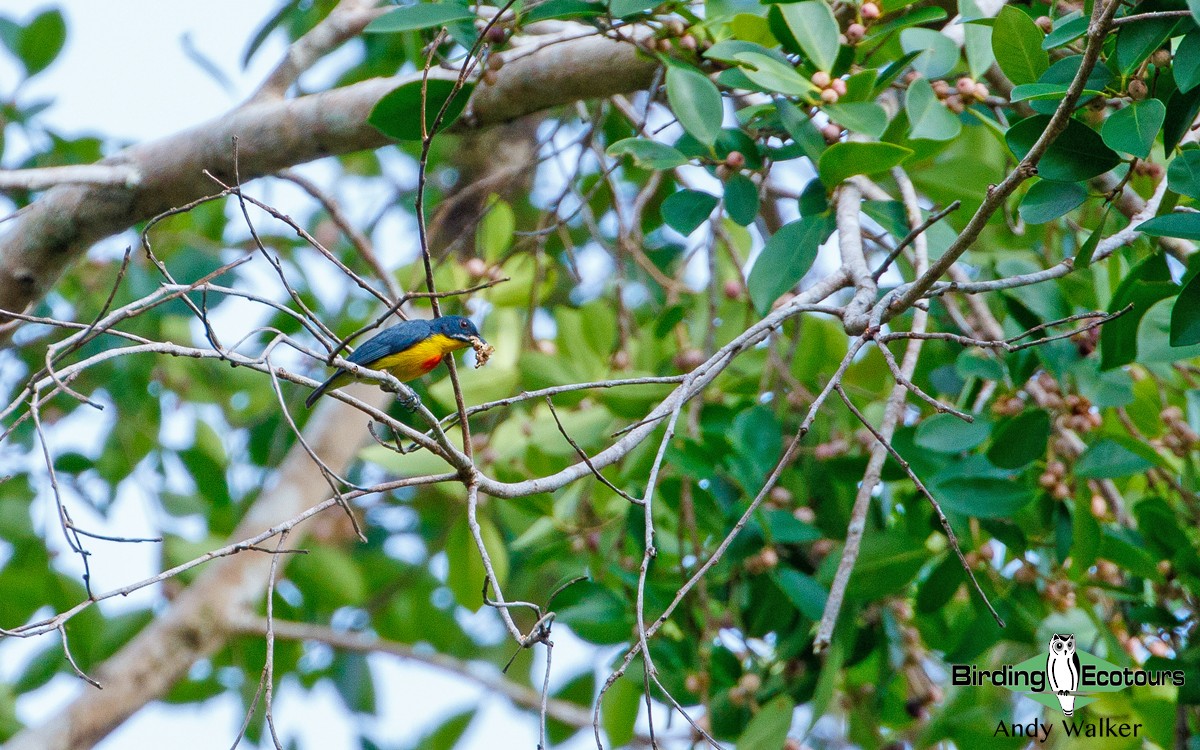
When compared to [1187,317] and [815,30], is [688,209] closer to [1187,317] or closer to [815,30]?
[815,30]

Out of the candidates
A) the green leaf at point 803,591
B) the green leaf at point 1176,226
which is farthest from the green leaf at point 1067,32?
the green leaf at point 803,591

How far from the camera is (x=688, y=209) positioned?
2.71 metres

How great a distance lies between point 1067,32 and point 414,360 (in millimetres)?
2383

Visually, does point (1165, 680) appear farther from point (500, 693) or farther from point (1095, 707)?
point (500, 693)

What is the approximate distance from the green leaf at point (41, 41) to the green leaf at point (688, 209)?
3.31 m

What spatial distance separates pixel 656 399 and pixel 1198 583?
4.89ft

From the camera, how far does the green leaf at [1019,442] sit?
275 cm

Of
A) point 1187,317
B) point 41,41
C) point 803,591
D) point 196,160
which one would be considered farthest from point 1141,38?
point 41,41

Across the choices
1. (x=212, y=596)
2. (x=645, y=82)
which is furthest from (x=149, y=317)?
(x=645, y=82)

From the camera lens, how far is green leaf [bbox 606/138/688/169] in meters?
2.55

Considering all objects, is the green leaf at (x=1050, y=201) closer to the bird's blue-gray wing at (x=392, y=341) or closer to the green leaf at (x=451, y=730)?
the bird's blue-gray wing at (x=392, y=341)

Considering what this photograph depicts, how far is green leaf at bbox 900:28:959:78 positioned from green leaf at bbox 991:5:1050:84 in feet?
1.50

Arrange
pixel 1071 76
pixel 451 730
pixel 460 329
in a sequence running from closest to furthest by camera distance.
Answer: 1. pixel 1071 76
2. pixel 460 329
3. pixel 451 730

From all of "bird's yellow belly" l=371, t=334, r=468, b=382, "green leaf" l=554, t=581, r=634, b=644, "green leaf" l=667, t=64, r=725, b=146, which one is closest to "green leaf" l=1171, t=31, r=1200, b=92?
"green leaf" l=667, t=64, r=725, b=146
